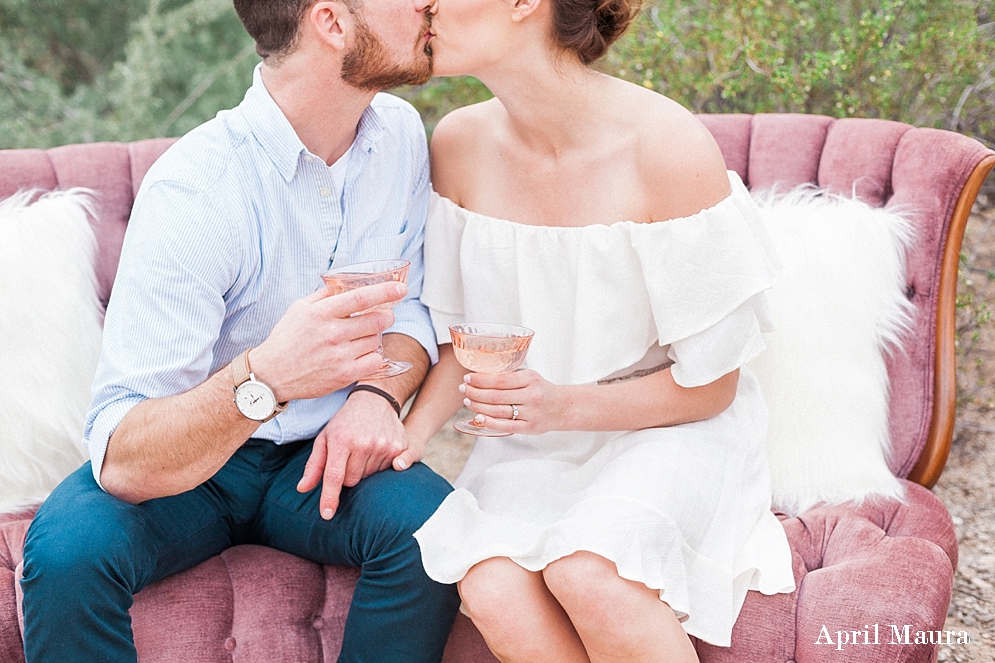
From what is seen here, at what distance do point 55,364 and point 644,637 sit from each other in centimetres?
161

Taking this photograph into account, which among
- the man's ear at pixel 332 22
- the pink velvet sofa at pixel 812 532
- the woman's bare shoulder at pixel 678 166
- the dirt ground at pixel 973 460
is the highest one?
the man's ear at pixel 332 22

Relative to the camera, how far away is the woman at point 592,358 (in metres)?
1.72

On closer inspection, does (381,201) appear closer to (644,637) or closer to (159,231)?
(159,231)

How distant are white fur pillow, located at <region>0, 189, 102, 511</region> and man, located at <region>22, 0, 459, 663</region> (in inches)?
14.9

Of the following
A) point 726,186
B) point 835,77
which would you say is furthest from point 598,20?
point 835,77

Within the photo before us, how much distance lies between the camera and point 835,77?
12.3ft

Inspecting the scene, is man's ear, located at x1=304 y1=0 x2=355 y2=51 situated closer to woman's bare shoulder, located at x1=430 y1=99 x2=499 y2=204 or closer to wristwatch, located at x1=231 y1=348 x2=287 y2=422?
woman's bare shoulder, located at x1=430 y1=99 x2=499 y2=204

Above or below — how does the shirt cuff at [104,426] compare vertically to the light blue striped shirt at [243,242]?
below

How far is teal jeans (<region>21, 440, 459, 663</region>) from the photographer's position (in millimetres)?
1674

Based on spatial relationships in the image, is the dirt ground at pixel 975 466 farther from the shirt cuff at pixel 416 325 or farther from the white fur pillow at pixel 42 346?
the white fur pillow at pixel 42 346

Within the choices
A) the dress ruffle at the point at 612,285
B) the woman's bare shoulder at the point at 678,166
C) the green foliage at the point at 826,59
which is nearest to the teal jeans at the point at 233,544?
the dress ruffle at the point at 612,285

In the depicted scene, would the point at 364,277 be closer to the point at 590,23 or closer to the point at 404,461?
the point at 404,461

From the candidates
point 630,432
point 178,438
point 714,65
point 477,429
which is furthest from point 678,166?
point 714,65

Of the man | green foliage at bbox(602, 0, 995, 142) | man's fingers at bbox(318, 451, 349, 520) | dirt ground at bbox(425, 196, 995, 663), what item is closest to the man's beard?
the man
